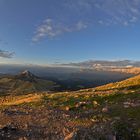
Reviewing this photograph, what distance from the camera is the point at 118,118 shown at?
21.6 m

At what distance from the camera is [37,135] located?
16812 mm

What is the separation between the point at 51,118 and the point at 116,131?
17.5 ft

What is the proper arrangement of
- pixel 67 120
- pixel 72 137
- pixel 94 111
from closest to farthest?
pixel 72 137, pixel 67 120, pixel 94 111

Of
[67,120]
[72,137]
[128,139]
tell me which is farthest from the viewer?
[67,120]

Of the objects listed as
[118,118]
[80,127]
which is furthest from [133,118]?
[80,127]

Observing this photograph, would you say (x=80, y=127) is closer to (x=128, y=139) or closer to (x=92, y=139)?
(x=92, y=139)

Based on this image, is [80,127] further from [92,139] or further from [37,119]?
[37,119]

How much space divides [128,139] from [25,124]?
7185 millimetres

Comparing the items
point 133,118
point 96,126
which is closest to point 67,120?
point 96,126

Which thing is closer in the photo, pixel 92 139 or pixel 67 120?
pixel 92 139

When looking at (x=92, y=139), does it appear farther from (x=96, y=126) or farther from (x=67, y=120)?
(x=67, y=120)

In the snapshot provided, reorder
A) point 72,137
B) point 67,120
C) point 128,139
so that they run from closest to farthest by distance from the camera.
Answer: point 72,137 → point 128,139 → point 67,120

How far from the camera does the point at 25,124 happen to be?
1898 centimetres

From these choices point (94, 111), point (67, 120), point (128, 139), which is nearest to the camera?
point (128, 139)
